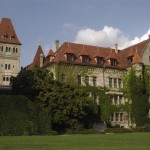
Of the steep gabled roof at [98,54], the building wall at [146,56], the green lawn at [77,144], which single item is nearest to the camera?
the green lawn at [77,144]

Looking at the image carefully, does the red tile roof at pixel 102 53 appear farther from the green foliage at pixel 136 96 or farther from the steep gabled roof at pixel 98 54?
the green foliage at pixel 136 96

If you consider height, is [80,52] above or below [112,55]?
above

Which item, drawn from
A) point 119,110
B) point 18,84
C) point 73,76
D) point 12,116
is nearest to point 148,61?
point 119,110

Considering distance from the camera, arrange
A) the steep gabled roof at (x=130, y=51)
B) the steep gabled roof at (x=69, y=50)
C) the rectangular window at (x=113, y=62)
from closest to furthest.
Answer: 1. the steep gabled roof at (x=69, y=50)
2. the rectangular window at (x=113, y=62)
3. the steep gabled roof at (x=130, y=51)

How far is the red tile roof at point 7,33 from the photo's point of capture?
78500mm

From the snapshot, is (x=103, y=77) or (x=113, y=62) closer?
(x=103, y=77)

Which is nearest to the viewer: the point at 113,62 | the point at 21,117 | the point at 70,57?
the point at 21,117

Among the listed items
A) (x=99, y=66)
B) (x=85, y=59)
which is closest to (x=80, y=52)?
(x=85, y=59)

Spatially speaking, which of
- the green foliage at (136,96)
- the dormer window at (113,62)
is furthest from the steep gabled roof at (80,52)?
the green foliage at (136,96)

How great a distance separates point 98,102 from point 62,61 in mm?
8611

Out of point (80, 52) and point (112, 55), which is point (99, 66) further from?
point (80, 52)

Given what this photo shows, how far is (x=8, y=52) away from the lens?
7888 cm

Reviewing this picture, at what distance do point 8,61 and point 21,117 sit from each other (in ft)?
130

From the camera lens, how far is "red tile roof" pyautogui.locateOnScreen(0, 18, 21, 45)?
78.5m
